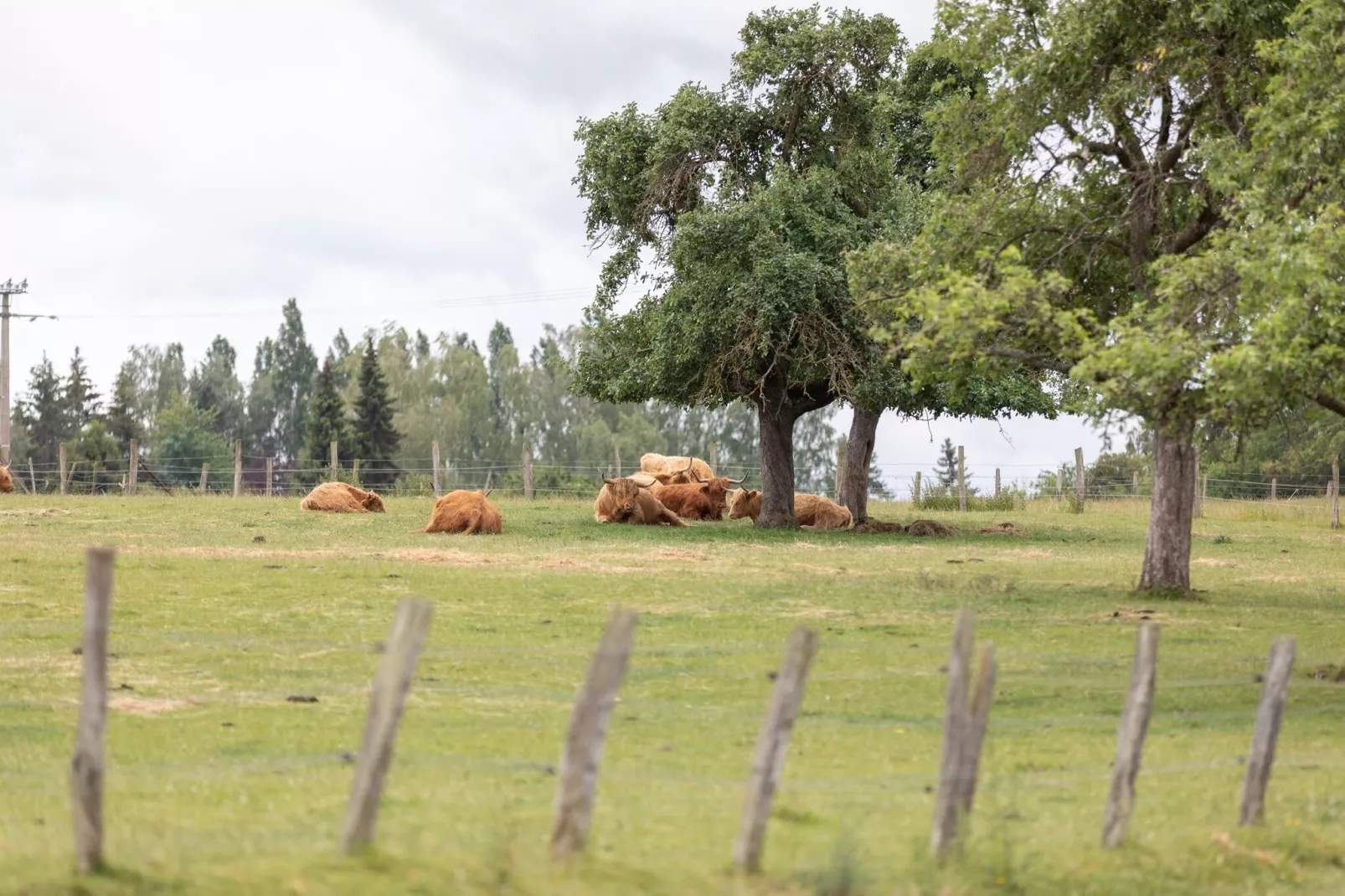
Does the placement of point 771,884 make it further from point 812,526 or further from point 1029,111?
point 812,526

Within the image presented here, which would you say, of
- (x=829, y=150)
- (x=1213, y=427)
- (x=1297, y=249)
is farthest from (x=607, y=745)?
(x=829, y=150)

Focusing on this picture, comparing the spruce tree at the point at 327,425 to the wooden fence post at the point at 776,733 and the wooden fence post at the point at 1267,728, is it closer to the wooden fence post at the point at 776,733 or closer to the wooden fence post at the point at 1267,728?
the wooden fence post at the point at 1267,728

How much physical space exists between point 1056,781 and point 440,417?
8756 centimetres

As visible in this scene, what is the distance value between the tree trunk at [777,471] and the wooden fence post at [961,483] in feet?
33.3

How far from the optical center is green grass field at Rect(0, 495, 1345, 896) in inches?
285

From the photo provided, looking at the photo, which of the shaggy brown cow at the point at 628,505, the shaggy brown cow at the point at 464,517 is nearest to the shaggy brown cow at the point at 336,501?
the shaggy brown cow at the point at 628,505

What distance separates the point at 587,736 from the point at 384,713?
2.60 ft

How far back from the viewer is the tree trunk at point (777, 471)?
36.4 metres

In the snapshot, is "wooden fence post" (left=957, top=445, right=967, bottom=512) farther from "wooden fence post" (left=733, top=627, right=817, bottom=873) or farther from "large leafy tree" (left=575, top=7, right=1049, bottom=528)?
"wooden fence post" (left=733, top=627, right=817, bottom=873)

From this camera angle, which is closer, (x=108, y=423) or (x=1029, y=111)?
(x=1029, y=111)

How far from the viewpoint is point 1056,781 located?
34.1 feet

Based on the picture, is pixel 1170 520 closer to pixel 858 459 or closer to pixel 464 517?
pixel 464 517

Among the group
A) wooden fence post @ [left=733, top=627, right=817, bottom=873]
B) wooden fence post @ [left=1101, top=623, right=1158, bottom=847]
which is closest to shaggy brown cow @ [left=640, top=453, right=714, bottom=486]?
wooden fence post @ [left=1101, top=623, right=1158, bottom=847]

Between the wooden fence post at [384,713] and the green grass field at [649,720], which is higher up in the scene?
the wooden fence post at [384,713]
